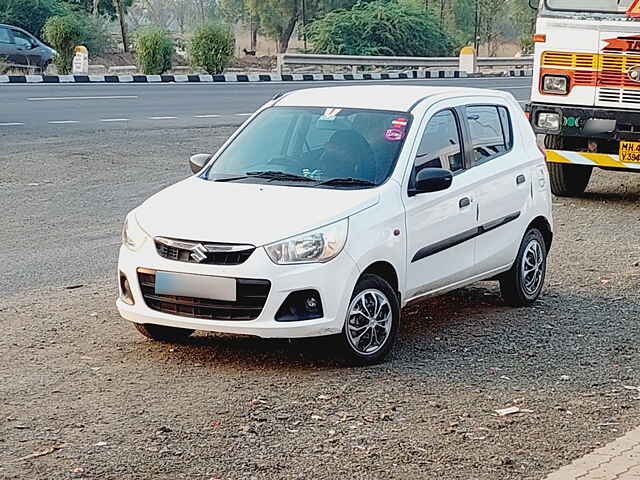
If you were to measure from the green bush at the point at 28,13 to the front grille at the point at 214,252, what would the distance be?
4702cm

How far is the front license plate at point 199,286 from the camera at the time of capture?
21.7 feet

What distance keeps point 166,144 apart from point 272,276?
1239 cm

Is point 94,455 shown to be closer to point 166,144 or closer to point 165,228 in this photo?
point 165,228

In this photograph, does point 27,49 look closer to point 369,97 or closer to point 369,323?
point 369,97

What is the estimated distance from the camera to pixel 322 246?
6734 millimetres

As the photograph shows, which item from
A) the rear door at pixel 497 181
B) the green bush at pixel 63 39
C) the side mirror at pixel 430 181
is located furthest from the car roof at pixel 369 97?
the green bush at pixel 63 39

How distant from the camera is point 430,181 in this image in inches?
293

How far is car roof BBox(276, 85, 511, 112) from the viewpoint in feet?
26.0

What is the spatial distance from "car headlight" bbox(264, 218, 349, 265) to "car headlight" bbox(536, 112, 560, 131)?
7.14 meters

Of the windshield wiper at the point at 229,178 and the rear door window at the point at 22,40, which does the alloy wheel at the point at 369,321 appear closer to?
the windshield wiper at the point at 229,178

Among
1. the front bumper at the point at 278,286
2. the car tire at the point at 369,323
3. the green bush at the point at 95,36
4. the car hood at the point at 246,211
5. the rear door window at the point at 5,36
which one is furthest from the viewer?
the green bush at the point at 95,36

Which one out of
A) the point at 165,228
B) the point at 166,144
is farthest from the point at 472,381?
the point at 166,144

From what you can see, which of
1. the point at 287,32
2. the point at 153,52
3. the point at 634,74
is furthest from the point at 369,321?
the point at 287,32

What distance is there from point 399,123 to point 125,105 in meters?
18.1
